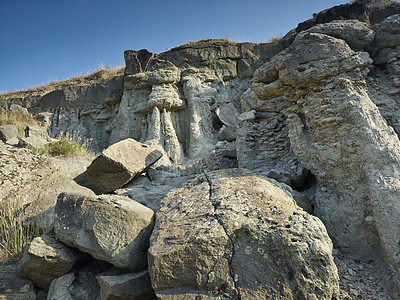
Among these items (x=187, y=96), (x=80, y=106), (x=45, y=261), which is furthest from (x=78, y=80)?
(x=45, y=261)

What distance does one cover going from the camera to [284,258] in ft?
8.53

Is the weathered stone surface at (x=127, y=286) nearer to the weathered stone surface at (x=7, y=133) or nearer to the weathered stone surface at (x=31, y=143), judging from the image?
the weathered stone surface at (x=31, y=143)

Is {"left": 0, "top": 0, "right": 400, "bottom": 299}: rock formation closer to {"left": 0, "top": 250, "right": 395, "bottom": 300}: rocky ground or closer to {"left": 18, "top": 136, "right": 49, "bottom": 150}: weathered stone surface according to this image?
{"left": 0, "top": 250, "right": 395, "bottom": 300}: rocky ground

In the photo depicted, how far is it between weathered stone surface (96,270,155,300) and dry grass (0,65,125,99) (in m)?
12.8

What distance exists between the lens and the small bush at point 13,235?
3709 mm

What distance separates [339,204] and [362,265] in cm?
95

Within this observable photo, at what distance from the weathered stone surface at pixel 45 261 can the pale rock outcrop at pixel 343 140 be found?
12.8 ft

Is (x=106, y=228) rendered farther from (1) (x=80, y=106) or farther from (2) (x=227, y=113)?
(1) (x=80, y=106)

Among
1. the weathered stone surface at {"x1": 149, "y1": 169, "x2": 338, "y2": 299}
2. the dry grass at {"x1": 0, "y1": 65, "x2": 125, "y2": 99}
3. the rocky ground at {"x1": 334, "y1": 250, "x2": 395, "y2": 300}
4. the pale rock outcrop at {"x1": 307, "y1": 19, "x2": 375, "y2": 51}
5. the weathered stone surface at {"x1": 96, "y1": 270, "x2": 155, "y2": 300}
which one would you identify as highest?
the dry grass at {"x1": 0, "y1": 65, "x2": 125, "y2": 99}

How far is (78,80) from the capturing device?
1462cm

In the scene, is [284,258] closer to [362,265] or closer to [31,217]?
[362,265]

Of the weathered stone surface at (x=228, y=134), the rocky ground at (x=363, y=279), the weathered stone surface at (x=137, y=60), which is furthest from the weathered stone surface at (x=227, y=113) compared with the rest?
the rocky ground at (x=363, y=279)

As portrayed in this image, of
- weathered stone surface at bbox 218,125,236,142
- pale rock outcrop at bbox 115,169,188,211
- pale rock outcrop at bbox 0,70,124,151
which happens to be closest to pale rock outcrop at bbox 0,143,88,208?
pale rock outcrop at bbox 115,169,188,211

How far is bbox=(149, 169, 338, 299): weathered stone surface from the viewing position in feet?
8.18
